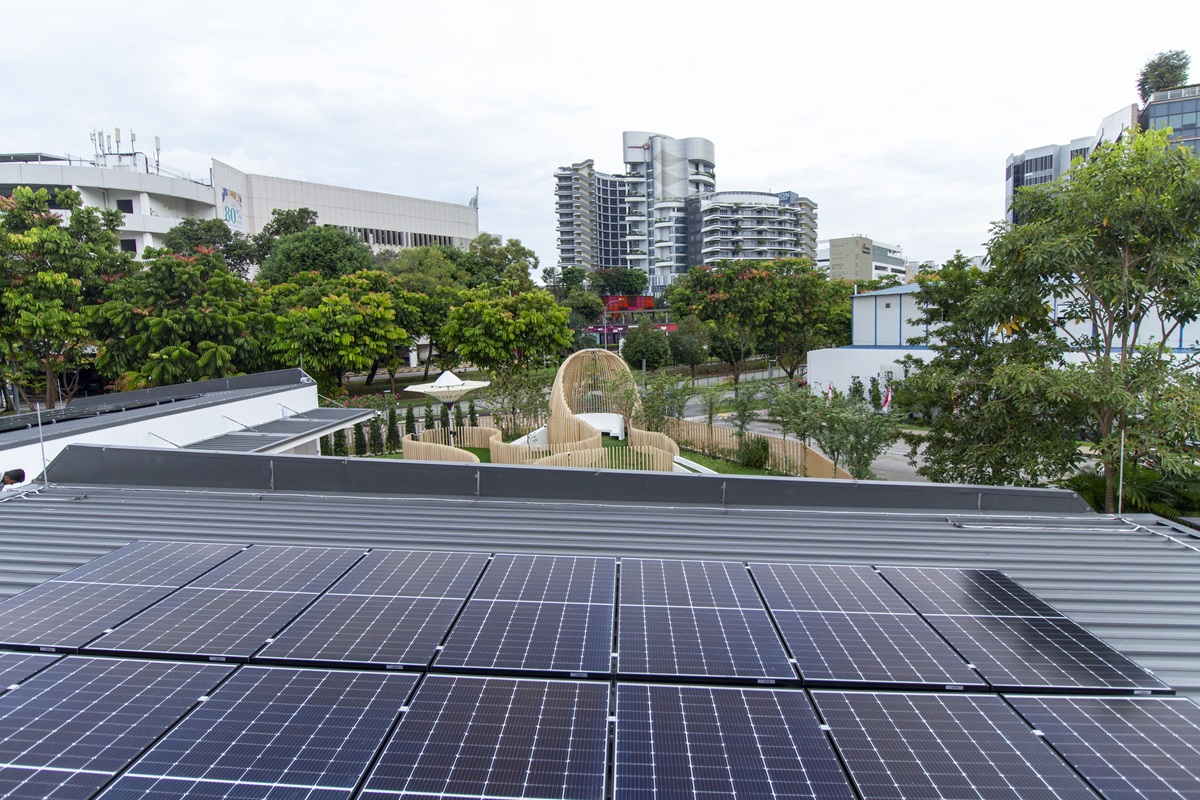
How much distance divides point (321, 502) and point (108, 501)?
121 inches

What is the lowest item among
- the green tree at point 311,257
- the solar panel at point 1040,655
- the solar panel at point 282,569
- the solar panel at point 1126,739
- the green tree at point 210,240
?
the solar panel at point 1126,739

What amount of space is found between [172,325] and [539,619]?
84.5 ft

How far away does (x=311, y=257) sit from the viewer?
53375mm

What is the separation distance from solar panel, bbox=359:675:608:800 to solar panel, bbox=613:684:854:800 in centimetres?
17

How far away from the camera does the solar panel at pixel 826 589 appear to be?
Answer: 5.37m

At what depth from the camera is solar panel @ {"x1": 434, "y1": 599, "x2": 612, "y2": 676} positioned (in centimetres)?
439

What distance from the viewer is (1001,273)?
14656mm

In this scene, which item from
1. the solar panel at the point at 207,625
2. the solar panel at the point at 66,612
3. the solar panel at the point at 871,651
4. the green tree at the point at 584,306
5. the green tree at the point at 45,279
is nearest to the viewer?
the solar panel at the point at 871,651

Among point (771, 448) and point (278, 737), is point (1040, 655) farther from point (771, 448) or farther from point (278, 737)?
point (771, 448)

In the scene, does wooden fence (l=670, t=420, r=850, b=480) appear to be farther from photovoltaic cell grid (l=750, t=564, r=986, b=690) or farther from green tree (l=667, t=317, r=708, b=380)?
green tree (l=667, t=317, r=708, b=380)

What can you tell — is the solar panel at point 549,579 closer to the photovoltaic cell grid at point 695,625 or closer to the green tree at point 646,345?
the photovoltaic cell grid at point 695,625

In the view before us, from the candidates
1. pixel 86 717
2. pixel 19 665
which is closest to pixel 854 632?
pixel 86 717

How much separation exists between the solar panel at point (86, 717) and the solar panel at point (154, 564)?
1.60 meters

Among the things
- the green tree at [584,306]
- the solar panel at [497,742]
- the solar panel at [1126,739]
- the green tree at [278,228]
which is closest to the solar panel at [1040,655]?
the solar panel at [1126,739]
